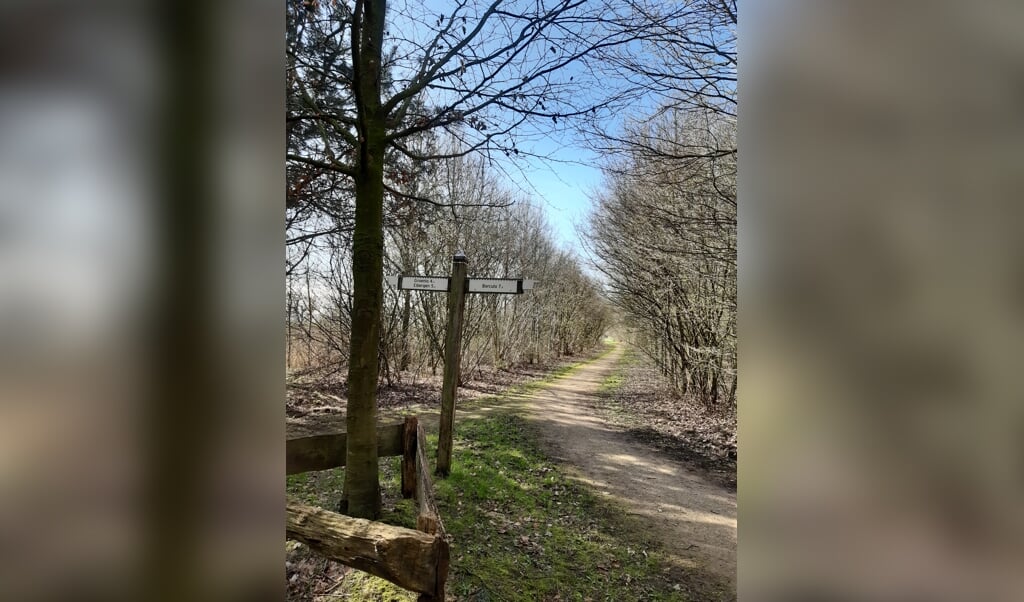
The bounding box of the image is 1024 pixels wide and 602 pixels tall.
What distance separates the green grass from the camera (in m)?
2.26

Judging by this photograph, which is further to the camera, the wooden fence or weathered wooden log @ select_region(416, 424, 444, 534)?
weathered wooden log @ select_region(416, 424, 444, 534)

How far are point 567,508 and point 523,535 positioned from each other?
64 centimetres

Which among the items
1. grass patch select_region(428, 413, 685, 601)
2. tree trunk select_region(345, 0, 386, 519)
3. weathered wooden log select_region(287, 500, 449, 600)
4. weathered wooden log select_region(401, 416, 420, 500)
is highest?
tree trunk select_region(345, 0, 386, 519)

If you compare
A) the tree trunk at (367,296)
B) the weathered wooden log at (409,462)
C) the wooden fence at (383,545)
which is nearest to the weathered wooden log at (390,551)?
the wooden fence at (383,545)

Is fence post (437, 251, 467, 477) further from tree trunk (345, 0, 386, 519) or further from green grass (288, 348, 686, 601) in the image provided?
tree trunk (345, 0, 386, 519)

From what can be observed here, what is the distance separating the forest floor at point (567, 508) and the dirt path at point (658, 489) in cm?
2

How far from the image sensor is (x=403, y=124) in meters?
3.09

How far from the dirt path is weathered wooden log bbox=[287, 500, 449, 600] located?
1.95 m

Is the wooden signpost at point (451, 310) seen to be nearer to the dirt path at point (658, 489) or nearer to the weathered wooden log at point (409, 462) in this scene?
the weathered wooden log at point (409, 462)

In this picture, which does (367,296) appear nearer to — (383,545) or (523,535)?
(383,545)

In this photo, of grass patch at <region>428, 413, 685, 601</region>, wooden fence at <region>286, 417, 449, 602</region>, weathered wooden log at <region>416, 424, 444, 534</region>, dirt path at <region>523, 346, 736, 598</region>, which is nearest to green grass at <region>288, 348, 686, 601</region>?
grass patch at <region>428, 413, 685, 601</region>

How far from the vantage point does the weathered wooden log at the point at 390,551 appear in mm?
1438
